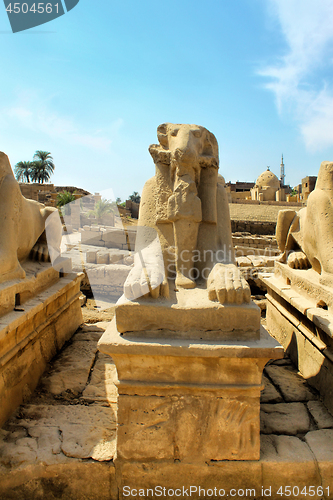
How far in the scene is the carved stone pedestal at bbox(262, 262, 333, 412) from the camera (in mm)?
2074

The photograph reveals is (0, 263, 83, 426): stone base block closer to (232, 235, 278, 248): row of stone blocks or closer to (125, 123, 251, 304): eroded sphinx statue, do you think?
(125, 123, 251, 304): eroded sphinx statue

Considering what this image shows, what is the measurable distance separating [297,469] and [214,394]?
57cm

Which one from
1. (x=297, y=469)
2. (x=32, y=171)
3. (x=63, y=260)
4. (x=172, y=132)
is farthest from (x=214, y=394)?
(x=32, y=171)

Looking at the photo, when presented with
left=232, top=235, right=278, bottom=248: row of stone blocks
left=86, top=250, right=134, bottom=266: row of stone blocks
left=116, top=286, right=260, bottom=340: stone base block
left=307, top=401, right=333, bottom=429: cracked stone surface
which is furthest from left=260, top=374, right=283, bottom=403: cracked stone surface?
left=232, top=235, right=278, bottom=248: row of stone blocks

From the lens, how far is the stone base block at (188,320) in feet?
5.33

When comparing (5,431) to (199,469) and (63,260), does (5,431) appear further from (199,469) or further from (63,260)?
(63,260)

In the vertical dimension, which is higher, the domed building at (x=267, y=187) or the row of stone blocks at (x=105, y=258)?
the domed building at (x=267, y=187)

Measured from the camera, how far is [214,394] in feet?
5.23

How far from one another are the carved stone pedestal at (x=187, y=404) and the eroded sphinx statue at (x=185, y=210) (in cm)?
51

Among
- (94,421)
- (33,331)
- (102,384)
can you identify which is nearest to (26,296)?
(33,331)

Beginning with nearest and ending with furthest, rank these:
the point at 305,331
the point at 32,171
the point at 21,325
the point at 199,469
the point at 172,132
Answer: the point at 199,469
the point at 172,132
the point at 21,325
the point at 305,331
the point at 32,171

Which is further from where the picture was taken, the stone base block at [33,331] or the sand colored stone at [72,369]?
the sand colored stone at [72,369]

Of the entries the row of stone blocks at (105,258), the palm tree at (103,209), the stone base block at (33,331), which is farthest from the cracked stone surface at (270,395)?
the palm tree at (103,209)

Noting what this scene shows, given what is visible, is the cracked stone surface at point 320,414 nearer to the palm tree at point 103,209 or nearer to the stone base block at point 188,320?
the stone base block at point 188,320
